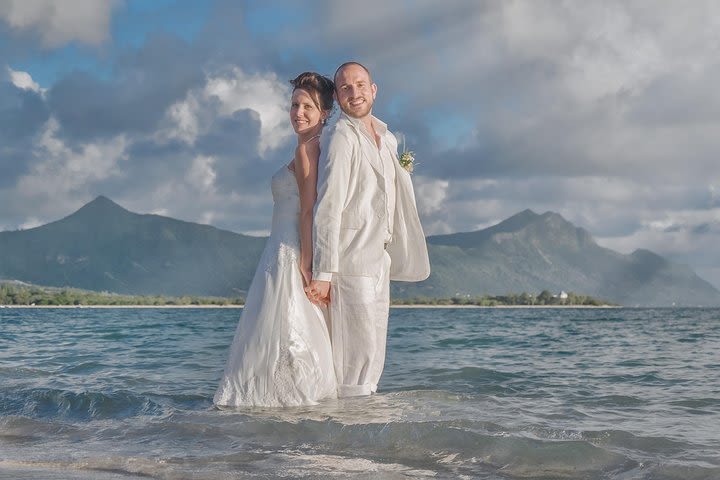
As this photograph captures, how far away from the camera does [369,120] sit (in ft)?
22.9

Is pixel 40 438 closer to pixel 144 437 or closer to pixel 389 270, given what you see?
pixel 144 437

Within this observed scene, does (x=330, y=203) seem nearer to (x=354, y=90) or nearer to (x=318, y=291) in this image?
(x=318, y=291)

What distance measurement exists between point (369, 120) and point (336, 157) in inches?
27.8

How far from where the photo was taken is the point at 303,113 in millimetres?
6914

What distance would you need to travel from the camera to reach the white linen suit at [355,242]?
640cm

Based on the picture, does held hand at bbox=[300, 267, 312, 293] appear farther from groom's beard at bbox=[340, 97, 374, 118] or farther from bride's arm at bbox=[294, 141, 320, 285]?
groom's beard at bbox=[340, 97, 374, 118]

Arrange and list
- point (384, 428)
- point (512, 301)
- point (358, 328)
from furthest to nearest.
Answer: point (512, 301), point (358, 328), point (384, 428)

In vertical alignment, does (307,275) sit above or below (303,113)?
below

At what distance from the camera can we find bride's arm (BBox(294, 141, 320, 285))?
259 inches

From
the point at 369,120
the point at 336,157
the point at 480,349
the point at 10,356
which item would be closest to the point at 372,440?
the point at 336,157

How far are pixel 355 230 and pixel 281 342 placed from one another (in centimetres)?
108

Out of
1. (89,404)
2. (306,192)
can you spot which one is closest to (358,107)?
(306,192)

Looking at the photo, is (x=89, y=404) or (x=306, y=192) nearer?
(x=306, y=192)

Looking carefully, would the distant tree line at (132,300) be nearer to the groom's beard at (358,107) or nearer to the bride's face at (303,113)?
the bride's face at (303,113)
